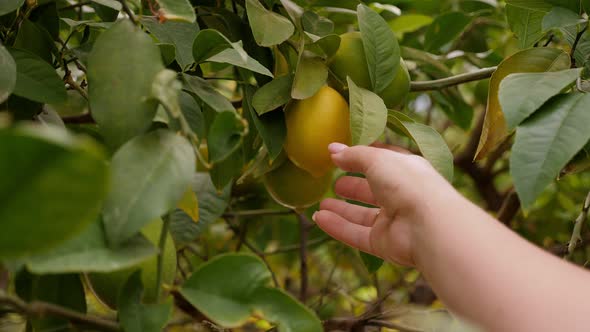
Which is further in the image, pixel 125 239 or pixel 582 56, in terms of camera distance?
pixel 582 56

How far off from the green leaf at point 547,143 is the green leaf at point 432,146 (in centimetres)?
9

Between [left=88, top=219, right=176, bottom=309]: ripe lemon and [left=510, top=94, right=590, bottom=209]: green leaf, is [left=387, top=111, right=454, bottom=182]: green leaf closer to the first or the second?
[left=510, top=94, right=590, bottom=209]: green leaf

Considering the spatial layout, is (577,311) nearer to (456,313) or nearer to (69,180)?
(456,313)

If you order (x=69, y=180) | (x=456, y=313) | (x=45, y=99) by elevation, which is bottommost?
(x=456, y=313)

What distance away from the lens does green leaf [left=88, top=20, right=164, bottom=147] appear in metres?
0.46

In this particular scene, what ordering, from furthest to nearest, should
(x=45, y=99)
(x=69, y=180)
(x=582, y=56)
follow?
(x=582, y=56) → (x=45, y=99) → (x=69, y=180)

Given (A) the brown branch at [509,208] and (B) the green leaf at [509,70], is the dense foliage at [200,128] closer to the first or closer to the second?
(B) the green leaf at [509,70]

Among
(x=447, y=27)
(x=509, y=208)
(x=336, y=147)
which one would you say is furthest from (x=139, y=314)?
(x=509, y=208)

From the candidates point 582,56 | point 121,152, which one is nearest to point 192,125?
point 121,152

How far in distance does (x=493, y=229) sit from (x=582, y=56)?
31cm

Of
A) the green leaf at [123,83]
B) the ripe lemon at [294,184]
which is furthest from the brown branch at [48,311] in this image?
the ripe lemon at [294,184]

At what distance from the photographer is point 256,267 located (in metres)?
0.43

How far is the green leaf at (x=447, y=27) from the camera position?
3.20 feet

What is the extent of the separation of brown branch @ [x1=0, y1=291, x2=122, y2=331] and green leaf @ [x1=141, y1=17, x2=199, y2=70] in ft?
0.96
